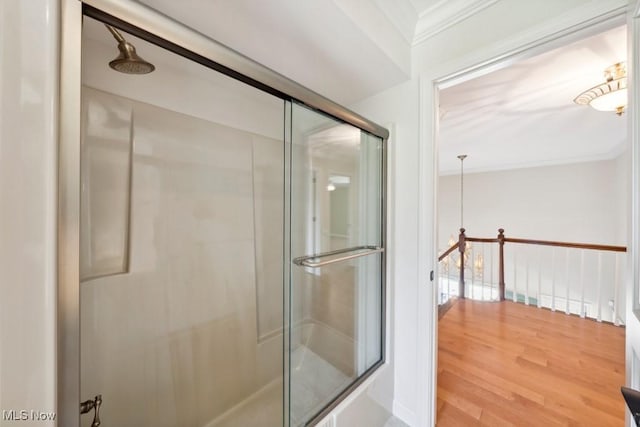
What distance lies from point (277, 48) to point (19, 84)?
104 cm

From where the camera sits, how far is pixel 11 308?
434 mm

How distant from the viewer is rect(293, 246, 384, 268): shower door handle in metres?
1.31

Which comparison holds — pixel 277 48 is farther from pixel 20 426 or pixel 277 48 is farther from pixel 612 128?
pixel 612 128

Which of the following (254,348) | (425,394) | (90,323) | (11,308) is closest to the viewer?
(11,308)

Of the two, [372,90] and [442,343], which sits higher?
[372,90]

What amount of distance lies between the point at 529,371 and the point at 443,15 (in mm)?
2670

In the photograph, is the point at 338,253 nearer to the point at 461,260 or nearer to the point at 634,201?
the point at 634,201

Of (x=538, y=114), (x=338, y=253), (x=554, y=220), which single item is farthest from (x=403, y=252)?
(x=554, y=220)

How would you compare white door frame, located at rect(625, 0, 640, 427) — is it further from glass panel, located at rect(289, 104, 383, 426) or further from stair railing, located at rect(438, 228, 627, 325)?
stair railing, located at rect(438, 228, 627, 325)

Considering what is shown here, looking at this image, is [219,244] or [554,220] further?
[554,220]

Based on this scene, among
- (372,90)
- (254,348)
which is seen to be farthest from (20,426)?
(372,90)

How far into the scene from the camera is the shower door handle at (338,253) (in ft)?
4.30

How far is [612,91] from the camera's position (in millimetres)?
1721

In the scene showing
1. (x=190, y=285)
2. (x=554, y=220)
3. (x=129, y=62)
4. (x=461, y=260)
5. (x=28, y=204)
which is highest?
(x=129, y=62)
